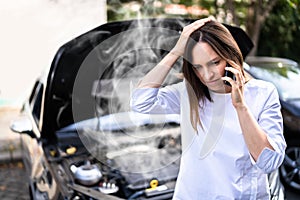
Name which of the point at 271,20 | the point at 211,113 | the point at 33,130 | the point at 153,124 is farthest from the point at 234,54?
the point at 271,20

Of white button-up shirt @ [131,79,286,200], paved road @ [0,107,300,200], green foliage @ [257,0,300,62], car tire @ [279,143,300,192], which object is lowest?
paved road @ [0,107,300,200]

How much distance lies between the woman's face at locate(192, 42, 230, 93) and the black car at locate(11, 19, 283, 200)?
40.3 inches

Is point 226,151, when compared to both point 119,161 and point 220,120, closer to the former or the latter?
point 220,120

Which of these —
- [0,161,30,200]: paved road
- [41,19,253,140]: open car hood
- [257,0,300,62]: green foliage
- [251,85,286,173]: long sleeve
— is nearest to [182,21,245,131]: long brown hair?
[251,85,286,173]: long sleeve

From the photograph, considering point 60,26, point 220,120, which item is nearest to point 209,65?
point 220,120

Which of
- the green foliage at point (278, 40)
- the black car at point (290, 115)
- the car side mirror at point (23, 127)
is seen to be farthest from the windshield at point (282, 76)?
the green foliage at point (278, 40)

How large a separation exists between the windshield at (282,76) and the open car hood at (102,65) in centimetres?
129

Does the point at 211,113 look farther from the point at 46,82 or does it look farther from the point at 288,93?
the point at 288,93

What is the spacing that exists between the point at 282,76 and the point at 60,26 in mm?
2368

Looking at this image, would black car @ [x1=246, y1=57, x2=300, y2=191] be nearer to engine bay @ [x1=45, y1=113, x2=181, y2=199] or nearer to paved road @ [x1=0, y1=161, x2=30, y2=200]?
engine bay @ [x1=45, y1=113, x2=181, y2=199]

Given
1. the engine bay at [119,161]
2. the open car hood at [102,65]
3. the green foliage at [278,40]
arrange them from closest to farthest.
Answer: the engine bay at [119,161], the open car hood at [102,65], the green foliage at [278,40]

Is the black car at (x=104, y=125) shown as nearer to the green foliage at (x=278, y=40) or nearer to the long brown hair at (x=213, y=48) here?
the long brown hair at (x=213, y=48)

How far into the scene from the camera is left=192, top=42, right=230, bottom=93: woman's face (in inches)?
51.8

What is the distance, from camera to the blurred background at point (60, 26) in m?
3.35
